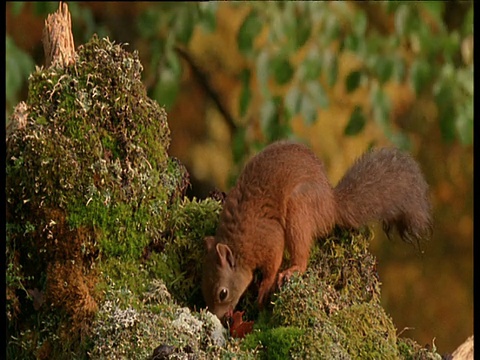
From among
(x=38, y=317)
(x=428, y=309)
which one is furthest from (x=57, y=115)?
(x=428, y=309)

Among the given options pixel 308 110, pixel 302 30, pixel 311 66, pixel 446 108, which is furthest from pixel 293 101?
pixel 446 108

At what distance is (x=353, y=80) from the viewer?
4.87 meters

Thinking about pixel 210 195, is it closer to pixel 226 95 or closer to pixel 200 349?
pixel 200 349

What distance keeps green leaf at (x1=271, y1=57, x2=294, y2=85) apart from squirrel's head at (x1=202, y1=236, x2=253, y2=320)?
1839 millimetres

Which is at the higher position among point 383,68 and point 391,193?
point 383,68

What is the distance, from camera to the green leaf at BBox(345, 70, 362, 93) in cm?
487

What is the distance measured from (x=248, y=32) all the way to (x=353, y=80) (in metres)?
0.64

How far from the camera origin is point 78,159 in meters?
2.80

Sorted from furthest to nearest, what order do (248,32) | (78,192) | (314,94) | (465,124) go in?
(465,124), (314,94), (248,32), (78,192)

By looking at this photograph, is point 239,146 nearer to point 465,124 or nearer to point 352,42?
point 352,42

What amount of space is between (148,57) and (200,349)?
11.2 feet

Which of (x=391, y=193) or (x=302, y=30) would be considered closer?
(x=391, y=193)

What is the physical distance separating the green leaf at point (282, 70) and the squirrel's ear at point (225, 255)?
1866 mm

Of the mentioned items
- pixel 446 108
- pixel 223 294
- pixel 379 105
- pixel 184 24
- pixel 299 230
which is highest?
pixel 184 24
